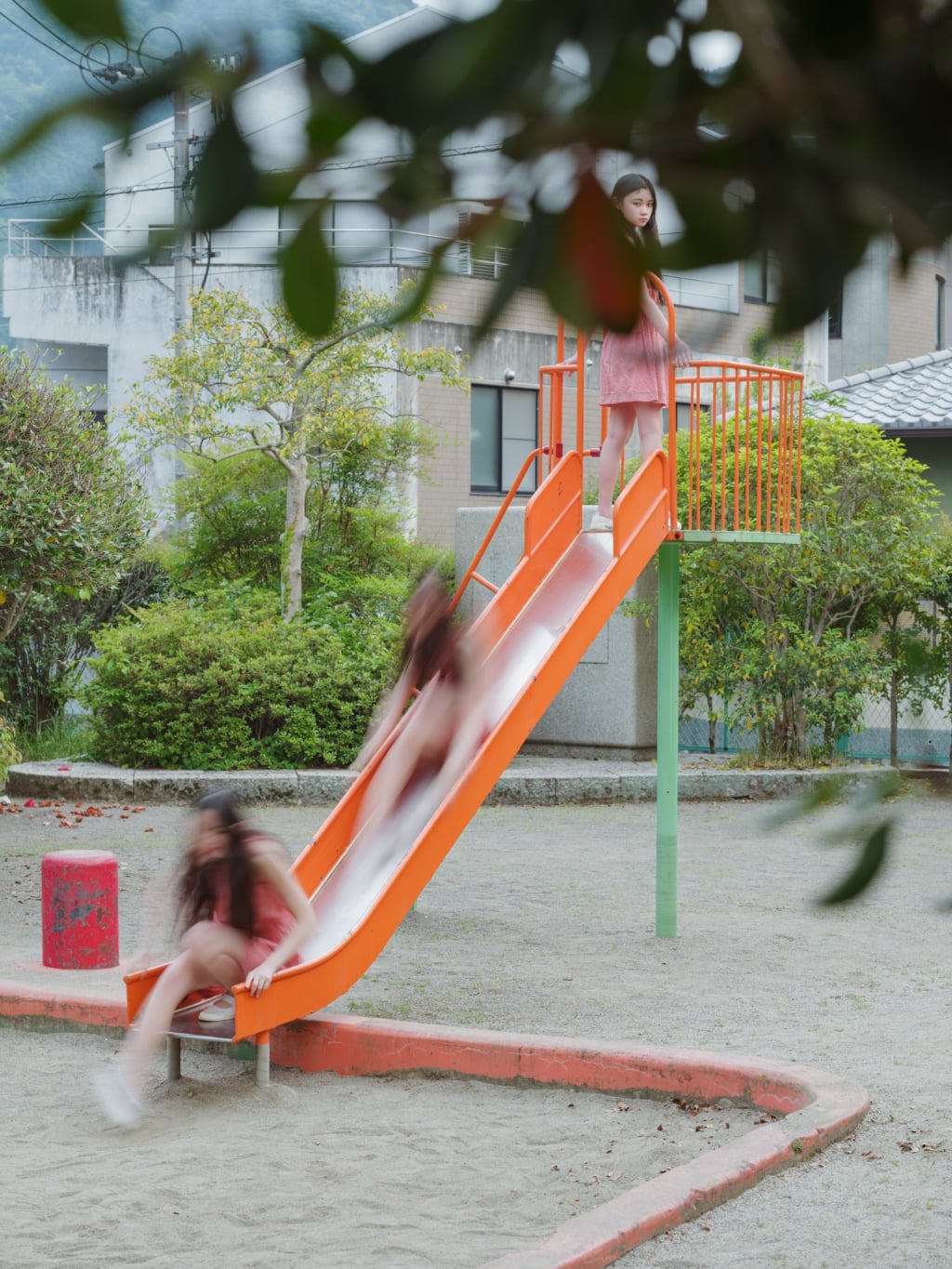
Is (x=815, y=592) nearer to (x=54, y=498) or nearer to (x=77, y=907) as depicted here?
(x=54, y=498)

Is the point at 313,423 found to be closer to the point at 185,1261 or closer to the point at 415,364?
the point at 415,364

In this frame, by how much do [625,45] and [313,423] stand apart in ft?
51.1

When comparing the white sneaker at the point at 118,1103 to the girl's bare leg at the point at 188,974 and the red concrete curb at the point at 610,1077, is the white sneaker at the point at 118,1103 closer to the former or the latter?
the girl's bare leg at the point at 188,974

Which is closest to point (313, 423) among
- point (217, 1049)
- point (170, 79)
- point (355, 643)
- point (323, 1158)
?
point (355, 643)

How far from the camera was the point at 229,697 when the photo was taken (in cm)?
1387

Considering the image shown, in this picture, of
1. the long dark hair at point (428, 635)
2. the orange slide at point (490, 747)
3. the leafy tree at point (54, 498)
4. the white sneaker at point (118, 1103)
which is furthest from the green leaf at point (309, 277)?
the leafy tree at point (54, 498)

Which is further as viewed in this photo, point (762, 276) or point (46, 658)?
point (46, 658)

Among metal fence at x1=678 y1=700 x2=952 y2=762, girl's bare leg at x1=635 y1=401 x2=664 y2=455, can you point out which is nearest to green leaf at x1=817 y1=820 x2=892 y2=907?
girl's bare leg at x1=635 y1=401 x2=664 y2=455

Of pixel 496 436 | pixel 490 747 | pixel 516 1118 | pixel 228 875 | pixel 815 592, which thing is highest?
pixel 496 436

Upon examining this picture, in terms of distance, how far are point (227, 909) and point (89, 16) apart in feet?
16.8

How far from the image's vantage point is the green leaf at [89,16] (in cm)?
80

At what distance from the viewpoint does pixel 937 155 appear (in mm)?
850

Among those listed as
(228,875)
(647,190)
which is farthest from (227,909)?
(647,190)

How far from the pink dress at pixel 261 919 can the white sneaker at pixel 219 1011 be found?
12 cm
